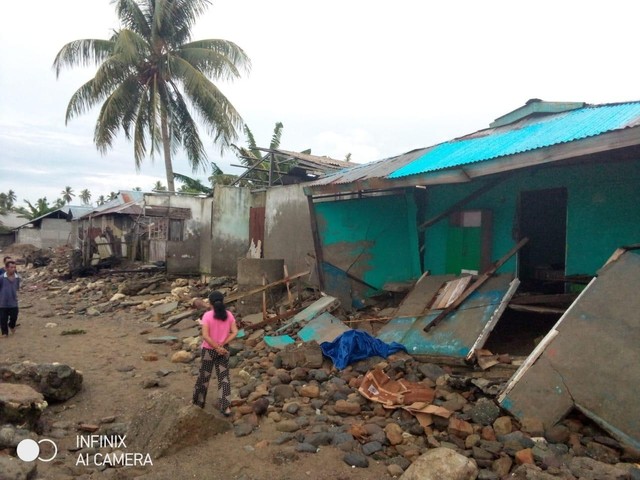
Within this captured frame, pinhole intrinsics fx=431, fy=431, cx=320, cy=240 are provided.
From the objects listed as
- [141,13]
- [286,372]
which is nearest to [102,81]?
[141,13]

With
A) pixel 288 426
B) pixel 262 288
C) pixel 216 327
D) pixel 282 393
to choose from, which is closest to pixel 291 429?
pixel 288 426

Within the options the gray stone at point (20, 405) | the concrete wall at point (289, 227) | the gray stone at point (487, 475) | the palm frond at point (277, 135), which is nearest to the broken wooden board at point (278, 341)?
the concrete wall at point (289, 227)

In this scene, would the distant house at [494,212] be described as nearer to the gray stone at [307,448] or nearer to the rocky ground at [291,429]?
the rocky ground at [291,429]

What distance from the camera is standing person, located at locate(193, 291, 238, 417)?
449cm

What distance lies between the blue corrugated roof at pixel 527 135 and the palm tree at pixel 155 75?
11.2 meters

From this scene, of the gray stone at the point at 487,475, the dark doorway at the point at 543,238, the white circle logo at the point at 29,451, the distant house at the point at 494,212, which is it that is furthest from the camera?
the dark doorway at the point at 543,238

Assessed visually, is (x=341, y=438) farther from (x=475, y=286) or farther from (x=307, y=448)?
(x=475, y=286)

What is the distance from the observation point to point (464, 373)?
4906mm

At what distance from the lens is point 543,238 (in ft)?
23.0

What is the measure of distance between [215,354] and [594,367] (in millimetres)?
3598

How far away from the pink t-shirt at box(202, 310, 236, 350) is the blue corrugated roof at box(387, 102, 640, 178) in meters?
3.24

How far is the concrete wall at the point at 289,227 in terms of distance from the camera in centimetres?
977

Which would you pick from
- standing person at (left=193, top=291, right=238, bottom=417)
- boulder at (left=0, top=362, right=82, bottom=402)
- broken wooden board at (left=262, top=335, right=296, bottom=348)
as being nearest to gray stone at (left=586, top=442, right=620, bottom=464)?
standing person at (left=193, top=291, right=238, bottom=417)

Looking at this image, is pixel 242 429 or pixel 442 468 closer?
pixel 442 468
